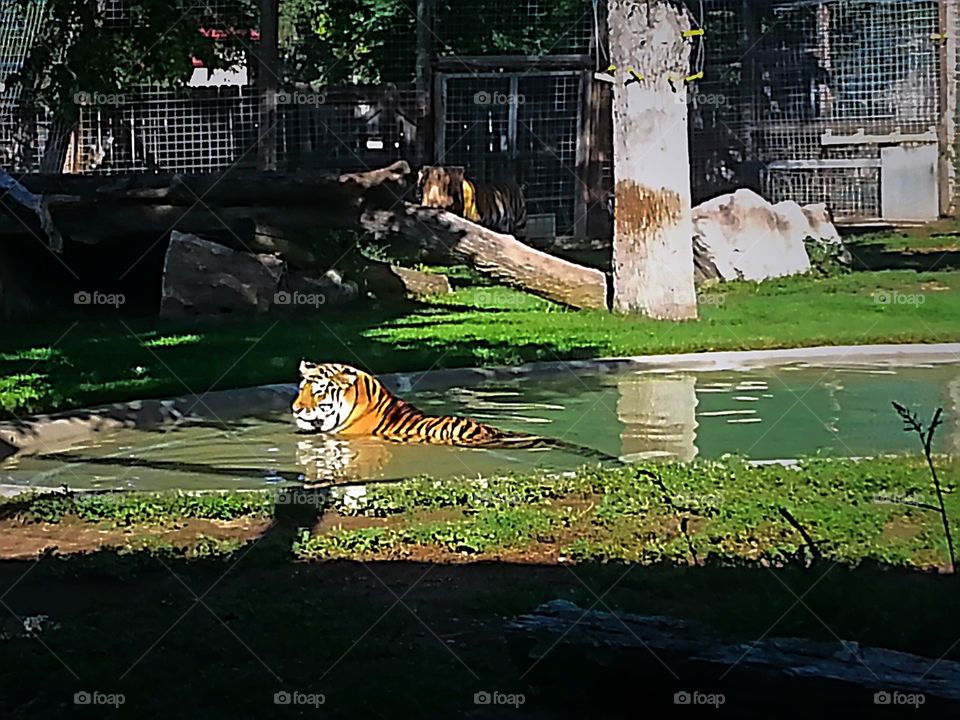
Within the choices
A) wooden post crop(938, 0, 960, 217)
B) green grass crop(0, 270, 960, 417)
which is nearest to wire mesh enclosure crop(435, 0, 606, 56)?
wooden post crop(938, 0, 960, 217)

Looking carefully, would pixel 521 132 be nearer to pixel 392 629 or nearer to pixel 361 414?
pixel 361 414

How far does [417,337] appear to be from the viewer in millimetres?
11297

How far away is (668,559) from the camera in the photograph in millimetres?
→ 4836

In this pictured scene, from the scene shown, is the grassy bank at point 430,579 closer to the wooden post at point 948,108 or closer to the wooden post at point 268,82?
the wooden post at point 268,82

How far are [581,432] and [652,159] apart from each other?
5.01 m

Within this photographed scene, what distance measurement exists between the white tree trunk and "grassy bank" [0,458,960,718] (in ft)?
19.5

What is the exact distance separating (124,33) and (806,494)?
780 centimetres

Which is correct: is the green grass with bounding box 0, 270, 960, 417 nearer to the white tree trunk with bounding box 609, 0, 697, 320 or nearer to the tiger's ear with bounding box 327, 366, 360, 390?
the white tree trunk with bounding box 609, 0, 697, 320

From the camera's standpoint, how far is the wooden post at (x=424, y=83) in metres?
17.6

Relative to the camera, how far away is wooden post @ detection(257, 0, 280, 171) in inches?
625

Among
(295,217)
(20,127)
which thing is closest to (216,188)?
(295,217)

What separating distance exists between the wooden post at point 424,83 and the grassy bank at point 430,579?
1167 centimetres

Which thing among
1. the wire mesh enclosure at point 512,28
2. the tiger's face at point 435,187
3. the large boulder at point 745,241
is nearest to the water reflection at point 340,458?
the large boulder at point 745,241

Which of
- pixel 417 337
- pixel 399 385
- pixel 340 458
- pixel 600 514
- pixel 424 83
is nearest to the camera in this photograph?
pixel 600 514
